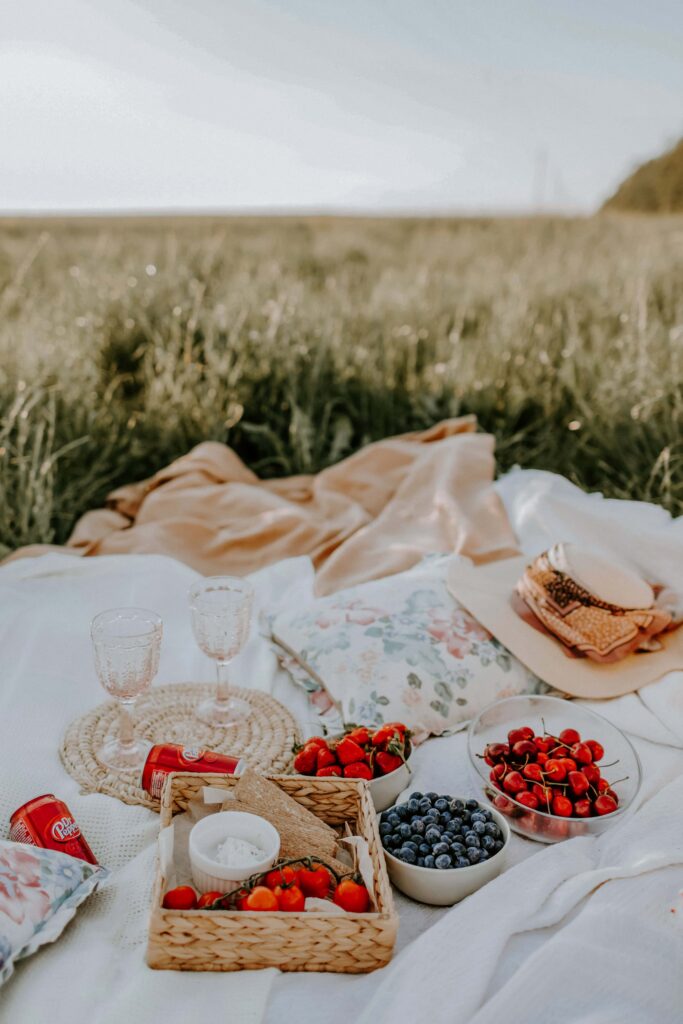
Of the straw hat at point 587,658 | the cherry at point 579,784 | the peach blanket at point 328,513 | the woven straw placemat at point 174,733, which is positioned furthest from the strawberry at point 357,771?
the peach blanket at point 328,513

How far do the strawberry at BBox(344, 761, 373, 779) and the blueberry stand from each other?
0.79 ft

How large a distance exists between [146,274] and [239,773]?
4.02 m

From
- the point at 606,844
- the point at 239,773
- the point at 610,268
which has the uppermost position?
the point at 610,268

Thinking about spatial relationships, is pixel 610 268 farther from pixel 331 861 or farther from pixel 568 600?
pixel 331 861

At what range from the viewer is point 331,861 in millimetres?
1674

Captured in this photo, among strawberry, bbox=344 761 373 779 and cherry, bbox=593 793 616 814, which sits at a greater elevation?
strawberry, bbox=344 761 373 779

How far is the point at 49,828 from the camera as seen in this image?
1744mm

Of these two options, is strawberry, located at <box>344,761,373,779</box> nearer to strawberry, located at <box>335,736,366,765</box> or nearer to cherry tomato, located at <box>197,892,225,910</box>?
strawberry, located at <box>335,736,366,765</box>

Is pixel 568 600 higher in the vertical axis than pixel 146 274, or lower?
lower

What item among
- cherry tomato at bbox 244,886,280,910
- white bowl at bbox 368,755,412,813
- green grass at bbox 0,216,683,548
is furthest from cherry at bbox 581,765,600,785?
green grass at bbox 0,216,683,548

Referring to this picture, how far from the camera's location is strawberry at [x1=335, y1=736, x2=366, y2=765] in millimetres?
1989

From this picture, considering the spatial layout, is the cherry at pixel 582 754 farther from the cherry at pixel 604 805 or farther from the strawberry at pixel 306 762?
the strawberry at pixel 306 762

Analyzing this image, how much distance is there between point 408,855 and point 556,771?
0.42 m

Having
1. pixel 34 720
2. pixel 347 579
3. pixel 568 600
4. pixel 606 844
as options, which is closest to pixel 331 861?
pixel 606 844
